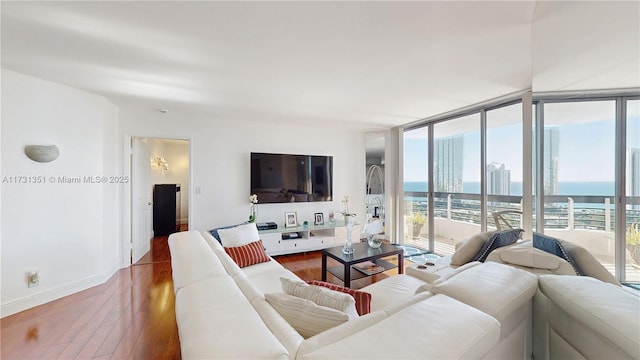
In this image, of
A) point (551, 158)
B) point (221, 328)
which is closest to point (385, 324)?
point (221, 328)

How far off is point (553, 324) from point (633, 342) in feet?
1.45

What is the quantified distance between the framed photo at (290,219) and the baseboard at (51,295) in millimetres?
2422

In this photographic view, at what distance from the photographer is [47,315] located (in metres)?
2.26

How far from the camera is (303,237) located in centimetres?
421

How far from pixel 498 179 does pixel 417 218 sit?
1.54 meters

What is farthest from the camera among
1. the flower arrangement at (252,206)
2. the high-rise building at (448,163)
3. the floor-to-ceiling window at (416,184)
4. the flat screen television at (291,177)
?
the floor-to-ceiling window at (416,184)

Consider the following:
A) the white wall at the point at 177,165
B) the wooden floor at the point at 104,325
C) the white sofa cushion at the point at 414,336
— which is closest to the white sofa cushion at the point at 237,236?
the wooden floor at the point at 104,325

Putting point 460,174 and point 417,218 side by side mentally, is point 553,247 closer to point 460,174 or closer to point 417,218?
point 460,174

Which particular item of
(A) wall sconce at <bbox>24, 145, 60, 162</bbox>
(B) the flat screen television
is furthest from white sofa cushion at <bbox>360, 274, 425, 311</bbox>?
(A) wall sconce at <bbox>24, 145, 60, 162</bbox>

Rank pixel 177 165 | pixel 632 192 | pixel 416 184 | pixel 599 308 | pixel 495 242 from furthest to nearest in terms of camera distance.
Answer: pixel 177 165, pixel 416 184, pixel 495 242, pixel 632 192, pixel 599 308

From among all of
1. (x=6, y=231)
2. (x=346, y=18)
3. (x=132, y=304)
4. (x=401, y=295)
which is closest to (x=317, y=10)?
(x=346, y=18)

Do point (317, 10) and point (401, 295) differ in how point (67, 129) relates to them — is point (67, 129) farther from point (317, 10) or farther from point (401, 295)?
point (401, 295)

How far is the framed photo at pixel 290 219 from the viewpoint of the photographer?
174 inches

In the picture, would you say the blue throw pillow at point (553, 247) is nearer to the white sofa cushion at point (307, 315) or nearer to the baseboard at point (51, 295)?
the white sofa cushion at point (307, 315)
